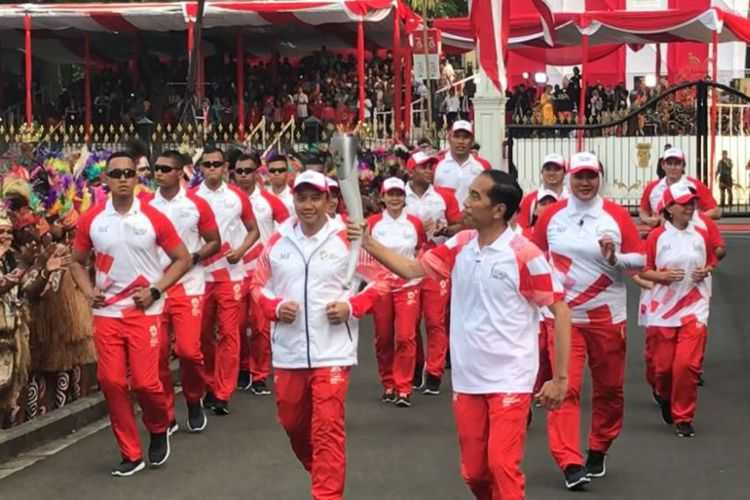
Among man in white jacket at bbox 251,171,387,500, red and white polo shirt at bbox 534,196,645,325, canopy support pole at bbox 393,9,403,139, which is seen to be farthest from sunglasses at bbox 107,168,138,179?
canopy support pole at bbox 393,9,403,139

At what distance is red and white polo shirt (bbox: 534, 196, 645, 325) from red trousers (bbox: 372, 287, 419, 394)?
303 centimetres

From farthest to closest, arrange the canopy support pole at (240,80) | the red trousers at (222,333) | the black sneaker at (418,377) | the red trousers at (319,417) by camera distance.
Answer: the canopy support pole at (240,80) < the black sneaker at (418,377) < the red trousers at (222,333) < the red trousers at (319,417)

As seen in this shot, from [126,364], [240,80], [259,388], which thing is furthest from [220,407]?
[240,80]

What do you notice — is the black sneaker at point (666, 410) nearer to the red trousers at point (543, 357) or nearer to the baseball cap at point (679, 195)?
the red trousers at point (543, 357)

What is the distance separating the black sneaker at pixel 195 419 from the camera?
10.4 m

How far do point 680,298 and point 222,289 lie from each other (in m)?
3.52

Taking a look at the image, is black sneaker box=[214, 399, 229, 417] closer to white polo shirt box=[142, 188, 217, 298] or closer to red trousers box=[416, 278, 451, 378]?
white polo shirt box=[142, 188, 217, 298]

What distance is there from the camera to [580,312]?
28.0 feet

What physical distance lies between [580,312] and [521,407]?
201 cm

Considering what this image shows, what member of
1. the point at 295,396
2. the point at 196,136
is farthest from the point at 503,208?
the point at 196,136

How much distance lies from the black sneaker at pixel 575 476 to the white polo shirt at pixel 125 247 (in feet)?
8.94

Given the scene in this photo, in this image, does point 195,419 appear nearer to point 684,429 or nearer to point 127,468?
point 127,468

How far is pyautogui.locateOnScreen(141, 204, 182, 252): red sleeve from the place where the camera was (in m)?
8.86

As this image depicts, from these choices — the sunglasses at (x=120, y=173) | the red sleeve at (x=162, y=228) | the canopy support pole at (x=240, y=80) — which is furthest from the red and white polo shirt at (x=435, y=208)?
the canopy support pole at (x=240, y=80)
